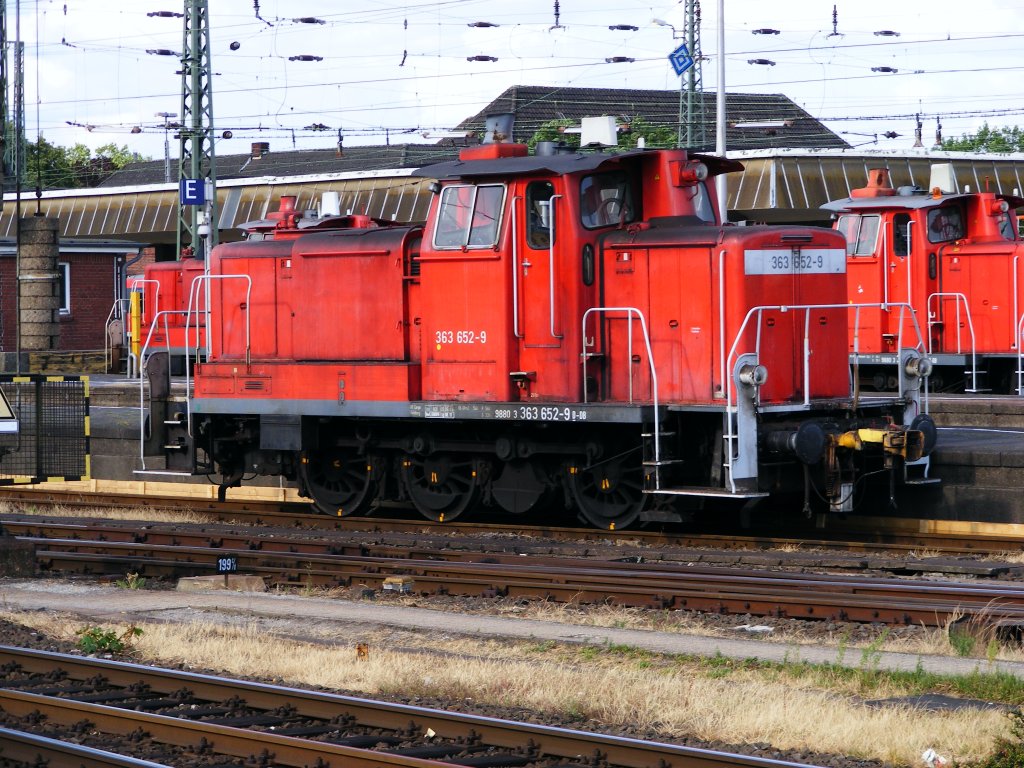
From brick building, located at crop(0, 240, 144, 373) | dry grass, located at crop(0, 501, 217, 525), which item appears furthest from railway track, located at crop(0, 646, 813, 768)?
brick building, located at crop(0, 240, 144, 373)

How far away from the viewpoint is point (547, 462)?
14.0 m

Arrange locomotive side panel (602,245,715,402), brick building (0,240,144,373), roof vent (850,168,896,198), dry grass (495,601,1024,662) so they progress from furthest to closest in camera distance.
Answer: brick building (0,240,144,373) → roof vent (850,168,896,198) → locomotive side panel (602,245,715,402) → dry grass (495,601,1024,662)

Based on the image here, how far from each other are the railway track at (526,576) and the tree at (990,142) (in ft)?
172

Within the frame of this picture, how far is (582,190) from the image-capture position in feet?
42.8

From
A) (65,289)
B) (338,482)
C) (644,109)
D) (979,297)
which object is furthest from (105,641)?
(644,109)

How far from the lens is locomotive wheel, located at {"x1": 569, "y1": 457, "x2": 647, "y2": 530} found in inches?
526

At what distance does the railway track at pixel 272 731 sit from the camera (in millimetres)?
6066

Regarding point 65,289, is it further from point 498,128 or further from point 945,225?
point 498,128

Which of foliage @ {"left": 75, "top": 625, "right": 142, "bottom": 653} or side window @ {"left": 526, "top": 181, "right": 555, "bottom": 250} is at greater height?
side window @ {"left": 526, "top": 181, "right": 555, "bottom": 250}

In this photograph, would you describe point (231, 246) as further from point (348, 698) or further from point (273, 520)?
point (348, 698)

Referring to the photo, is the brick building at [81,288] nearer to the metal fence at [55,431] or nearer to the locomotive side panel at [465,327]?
the metal fence at [55,431]

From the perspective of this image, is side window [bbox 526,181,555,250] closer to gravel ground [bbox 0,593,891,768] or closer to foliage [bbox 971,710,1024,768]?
gravel ground [bbox 0,593,891,768]

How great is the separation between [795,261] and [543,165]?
8.34ft

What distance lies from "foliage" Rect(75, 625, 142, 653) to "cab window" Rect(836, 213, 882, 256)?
46.5 ft
